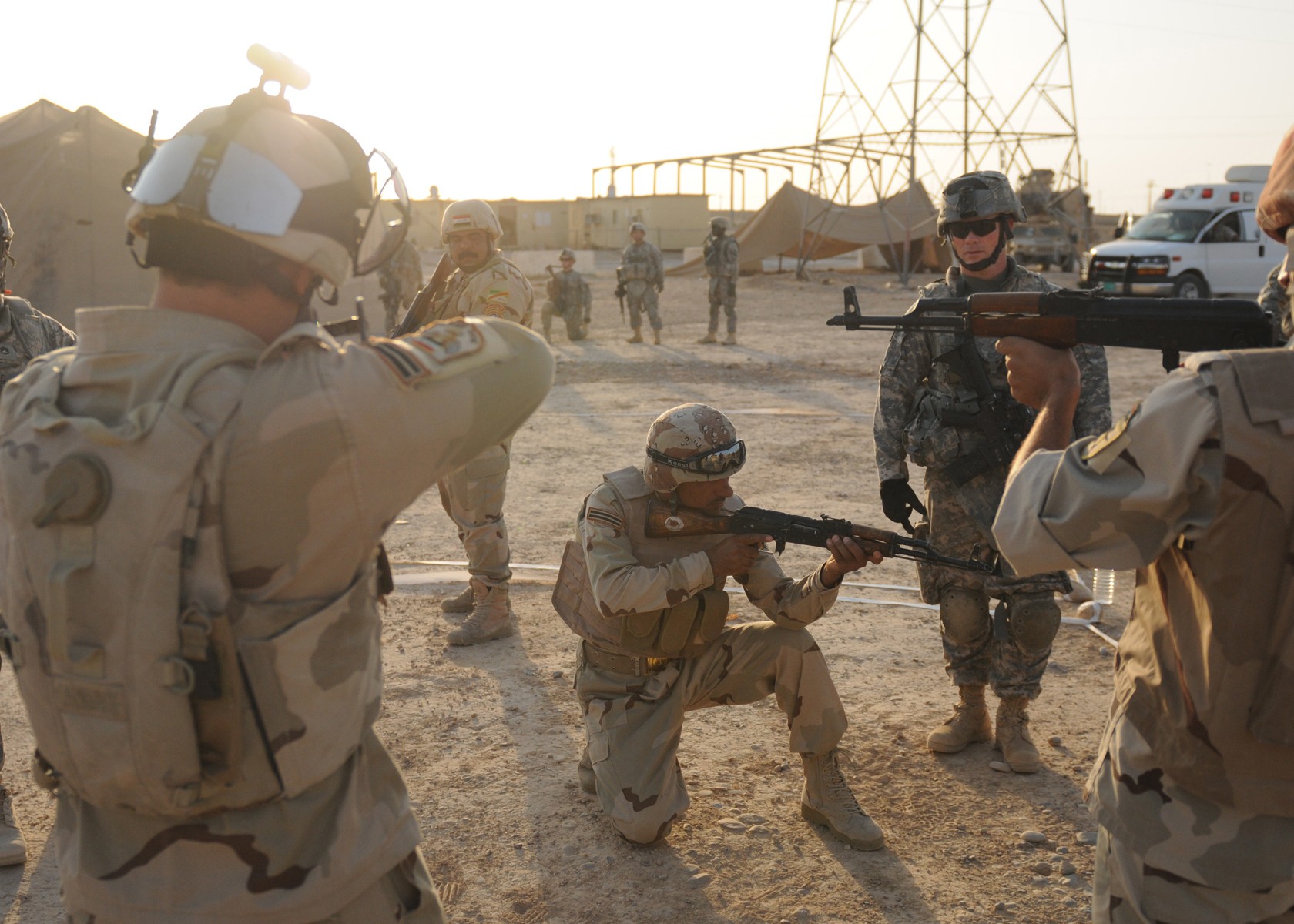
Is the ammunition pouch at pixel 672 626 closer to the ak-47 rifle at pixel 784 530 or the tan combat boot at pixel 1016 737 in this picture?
the ak-47 rifle at pixel 784 530

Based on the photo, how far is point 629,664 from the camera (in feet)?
12.9

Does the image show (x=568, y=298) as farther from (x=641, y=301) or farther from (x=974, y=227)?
(x=974, y=227)

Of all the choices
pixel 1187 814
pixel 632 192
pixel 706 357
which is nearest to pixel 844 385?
pixel 706 357

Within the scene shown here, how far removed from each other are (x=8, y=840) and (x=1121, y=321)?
12.0 feet

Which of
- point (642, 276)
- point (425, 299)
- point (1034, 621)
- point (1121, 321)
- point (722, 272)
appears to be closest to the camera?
point (1121, 321)

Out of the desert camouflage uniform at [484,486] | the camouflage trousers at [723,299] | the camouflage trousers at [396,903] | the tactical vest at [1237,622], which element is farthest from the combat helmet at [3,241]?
the camouflage trousers at [723,299]

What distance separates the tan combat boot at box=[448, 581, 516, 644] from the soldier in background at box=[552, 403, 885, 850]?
1.58 m

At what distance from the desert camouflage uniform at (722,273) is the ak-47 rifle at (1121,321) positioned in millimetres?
15468

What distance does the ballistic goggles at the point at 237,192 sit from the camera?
5.61 ft

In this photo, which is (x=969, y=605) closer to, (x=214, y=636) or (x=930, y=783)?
(x=930, y=783)

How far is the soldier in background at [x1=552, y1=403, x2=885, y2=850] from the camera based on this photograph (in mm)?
3723

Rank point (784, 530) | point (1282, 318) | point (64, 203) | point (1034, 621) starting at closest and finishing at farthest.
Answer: point (1282, 318), point (784, 530), point (1034, 621), point (64, 203)

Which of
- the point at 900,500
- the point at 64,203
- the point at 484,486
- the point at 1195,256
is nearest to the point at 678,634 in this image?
the point at 900,500

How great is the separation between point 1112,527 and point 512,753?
10.0ft
